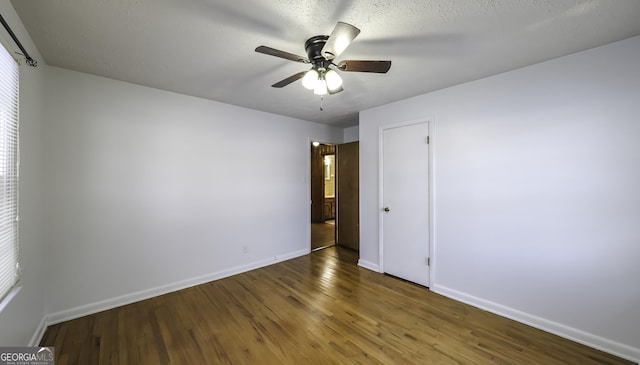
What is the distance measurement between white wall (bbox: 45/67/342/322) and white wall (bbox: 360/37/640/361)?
2588mm

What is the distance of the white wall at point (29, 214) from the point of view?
1539mm

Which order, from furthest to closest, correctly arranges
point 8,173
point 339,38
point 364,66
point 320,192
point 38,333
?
point 320,192, point 38,333, point 364,66, point 8,173, point 339,38

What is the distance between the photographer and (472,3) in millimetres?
1451

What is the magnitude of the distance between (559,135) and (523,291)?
152 centimetres

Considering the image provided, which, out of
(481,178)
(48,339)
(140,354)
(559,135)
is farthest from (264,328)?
(559,135)

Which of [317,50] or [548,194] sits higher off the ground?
[317,50]

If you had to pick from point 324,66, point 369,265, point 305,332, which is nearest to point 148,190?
point 305,332

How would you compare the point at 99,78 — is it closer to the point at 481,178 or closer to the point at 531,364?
the point at 481,178

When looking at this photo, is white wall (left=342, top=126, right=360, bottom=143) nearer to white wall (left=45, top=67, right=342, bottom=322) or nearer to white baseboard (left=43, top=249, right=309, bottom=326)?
white wall (left=45, top=67, right=342, bottom=322)

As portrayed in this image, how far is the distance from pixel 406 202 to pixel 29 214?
3.76 m

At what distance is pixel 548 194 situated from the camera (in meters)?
2.19

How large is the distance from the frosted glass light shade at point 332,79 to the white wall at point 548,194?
1.76 m

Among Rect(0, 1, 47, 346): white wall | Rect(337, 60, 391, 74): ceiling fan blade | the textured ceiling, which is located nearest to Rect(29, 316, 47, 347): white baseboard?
Rect(0, 1, 47, 346): white wall

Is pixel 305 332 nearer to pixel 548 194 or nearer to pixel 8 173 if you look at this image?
pixel 8 173
